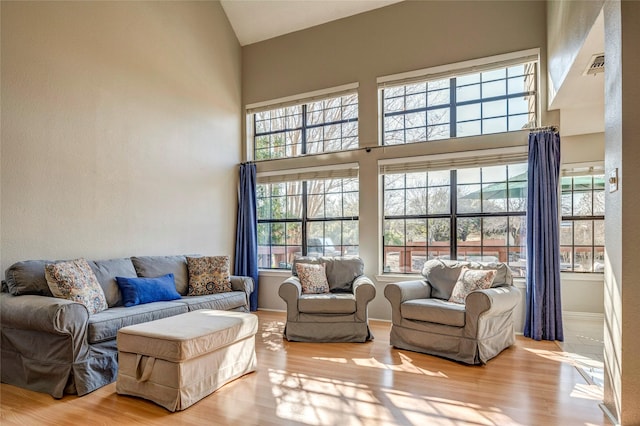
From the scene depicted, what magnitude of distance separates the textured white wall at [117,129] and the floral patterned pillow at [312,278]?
1.62 metres

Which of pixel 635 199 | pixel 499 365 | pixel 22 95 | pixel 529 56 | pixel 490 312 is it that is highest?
pixel 529 56

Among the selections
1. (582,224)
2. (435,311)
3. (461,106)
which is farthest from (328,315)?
(582,224)

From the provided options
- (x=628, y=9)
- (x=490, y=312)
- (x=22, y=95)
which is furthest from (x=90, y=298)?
(x=628, y=9)

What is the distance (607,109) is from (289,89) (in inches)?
163

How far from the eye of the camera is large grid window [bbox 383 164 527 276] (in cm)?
442

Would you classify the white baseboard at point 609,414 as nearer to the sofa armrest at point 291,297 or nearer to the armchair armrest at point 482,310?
the armchair armrest at point 482,310

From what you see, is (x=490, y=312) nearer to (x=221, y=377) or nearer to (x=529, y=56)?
(x=221, y=377)

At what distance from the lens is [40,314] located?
8.42 ft

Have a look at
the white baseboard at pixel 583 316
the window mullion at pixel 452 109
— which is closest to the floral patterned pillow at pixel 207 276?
the window mullion at pixel 452 109

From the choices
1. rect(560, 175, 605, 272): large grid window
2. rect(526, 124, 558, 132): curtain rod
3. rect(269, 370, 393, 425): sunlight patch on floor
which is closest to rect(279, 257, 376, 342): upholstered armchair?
rect(269, 370, 393, 425): sunlight patch on floor

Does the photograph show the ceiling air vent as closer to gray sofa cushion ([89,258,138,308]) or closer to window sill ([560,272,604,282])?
window sill ([560,272,604,282])

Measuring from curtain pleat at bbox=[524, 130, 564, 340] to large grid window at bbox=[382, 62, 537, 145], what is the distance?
20.2 inches

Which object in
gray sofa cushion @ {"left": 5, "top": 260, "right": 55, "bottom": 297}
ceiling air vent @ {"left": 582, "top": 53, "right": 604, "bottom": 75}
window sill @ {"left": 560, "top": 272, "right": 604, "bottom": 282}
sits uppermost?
ceiling air vent @ {"left": 582, "top": 53, "right": 604, "bottom": 75}

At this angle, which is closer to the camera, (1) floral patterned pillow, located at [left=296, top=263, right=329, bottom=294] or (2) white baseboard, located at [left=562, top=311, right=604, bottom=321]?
(1) floral patterned pillow, located at [left=296, top=263, right=329, bottom=294]
